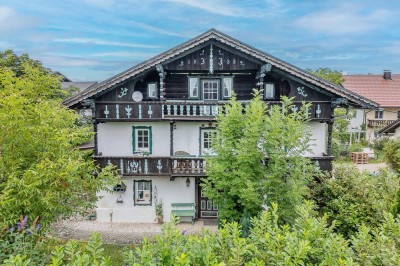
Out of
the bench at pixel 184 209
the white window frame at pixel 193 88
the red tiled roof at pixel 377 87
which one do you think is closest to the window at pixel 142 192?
the bench at pixel 184 209

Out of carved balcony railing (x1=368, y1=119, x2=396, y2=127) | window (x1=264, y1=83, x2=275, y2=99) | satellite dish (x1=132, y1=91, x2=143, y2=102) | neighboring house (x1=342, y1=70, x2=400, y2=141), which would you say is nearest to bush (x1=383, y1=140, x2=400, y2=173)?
window (x1=264, y1=83, x2=275, y2=99)

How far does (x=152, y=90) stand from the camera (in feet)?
64.7

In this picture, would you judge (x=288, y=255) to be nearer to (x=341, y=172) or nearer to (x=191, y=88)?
(x=341, y=172)

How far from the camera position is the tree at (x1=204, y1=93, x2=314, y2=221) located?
42.4ft

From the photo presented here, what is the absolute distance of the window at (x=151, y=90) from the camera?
774 inches

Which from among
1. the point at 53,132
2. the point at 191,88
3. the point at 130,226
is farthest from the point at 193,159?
the point at 53,132

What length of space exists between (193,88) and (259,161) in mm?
7801

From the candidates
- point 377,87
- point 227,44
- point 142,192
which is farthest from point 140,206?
point 377,87

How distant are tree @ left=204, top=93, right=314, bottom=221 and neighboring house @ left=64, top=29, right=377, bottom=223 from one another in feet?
14.6

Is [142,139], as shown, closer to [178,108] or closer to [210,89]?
[178,108]

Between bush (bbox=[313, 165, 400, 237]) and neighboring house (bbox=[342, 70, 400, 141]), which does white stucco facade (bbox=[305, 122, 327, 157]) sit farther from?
neighboring house (bbox=[342, 70, 400, 141])

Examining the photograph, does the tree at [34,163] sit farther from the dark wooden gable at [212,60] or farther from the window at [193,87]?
the window at [193,87]

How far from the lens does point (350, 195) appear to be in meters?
15.5

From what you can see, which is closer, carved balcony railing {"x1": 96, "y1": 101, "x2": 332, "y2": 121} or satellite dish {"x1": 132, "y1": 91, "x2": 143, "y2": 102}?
carved balcony railing {"x1": 96, "y1": 101, "x2": 332, "y2": 121}
